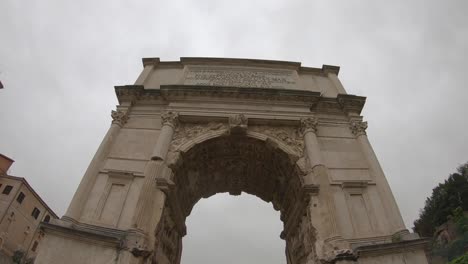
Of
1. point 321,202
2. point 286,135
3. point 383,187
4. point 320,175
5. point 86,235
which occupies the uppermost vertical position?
point 286,135

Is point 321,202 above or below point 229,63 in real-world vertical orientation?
below

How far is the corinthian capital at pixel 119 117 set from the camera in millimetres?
10961

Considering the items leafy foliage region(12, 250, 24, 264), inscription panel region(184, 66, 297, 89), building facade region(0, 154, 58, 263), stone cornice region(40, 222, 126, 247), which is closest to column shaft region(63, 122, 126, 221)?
stone cornice region(40, 222, 126, 247)

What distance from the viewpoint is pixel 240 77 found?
13250mm

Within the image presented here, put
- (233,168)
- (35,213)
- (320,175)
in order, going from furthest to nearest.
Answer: (35,213) < (233,168) < (320,175)

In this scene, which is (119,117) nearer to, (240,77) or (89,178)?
(89,178)

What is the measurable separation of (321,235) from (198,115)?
616 cm

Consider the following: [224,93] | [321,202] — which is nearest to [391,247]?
[321,202]

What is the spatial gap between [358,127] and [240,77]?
5564mm

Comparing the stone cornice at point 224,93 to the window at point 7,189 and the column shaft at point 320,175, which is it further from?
the window at point 7,189

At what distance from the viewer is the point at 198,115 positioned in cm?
1127

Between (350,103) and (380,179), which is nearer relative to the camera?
(380,179)

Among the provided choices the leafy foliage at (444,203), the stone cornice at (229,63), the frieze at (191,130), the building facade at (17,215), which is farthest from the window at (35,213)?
the leafy foliage at (444,203)

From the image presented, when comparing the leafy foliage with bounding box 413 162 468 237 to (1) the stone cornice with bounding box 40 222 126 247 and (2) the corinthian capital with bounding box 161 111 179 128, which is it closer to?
(2) the corinthian capital with bounding box 161 111 179 128
